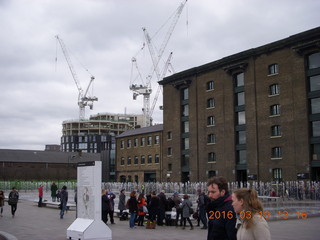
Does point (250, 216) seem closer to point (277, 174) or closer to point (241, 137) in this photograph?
point (277, 174)

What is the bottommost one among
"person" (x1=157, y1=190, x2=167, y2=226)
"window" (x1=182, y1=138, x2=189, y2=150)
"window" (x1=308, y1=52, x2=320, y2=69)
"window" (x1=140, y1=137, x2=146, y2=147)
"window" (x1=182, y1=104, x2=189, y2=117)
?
"person" (x1=157, y1=190, x2=167, y2=226)

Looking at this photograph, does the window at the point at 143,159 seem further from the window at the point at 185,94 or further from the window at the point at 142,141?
the window at the point at 185,94

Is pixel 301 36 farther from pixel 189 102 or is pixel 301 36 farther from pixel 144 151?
pixel 144 151

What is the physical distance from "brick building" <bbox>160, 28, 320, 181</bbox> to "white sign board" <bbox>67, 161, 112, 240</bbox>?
32923 millimetres

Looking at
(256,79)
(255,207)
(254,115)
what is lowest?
(255,207)

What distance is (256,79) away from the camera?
4928 cm

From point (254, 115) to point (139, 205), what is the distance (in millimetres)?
32495

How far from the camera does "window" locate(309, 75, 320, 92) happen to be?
42906 millimetres

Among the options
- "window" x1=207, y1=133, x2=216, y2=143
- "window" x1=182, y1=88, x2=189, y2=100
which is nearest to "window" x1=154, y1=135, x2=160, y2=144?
"window" x1=182, y1=88, x2=189, y2=100

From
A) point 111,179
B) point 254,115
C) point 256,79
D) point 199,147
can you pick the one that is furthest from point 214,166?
point 111,179

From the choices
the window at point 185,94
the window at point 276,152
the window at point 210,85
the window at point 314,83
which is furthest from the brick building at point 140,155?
the window at point 314,83

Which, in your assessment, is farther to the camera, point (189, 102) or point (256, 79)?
point (189, 102)

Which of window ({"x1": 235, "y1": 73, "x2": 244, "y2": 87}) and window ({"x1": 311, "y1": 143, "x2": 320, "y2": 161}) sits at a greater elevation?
window ({"x1": 235, "y1": 73, "x2": 244, "y2": 87})

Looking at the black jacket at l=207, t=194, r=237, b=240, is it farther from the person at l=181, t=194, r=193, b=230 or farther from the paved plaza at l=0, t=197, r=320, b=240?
the person at l=181, t=194, r=193, b=230
